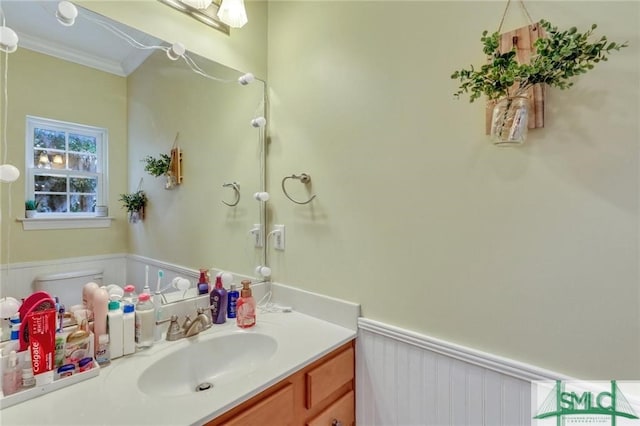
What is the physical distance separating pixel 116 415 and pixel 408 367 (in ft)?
2.98

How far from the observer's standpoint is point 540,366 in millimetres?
867

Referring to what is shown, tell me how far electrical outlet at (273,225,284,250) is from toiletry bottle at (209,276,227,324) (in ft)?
1.14

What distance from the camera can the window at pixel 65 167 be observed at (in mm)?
969

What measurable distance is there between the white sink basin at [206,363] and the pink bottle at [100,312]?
0.20m

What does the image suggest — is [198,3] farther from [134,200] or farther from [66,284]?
[66,284]

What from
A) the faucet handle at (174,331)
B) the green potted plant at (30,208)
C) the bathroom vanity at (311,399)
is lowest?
the bathroom vanity at (311,399)

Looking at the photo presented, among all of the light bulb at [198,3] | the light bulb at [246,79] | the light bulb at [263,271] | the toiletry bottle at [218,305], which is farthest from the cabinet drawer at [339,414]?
the light bulb at [198,3]

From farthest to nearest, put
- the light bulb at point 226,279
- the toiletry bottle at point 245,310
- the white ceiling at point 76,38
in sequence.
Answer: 1. the light bulb at point 226,279
2. the toiletry bottle at point 245,310
3. the white ceiling at point 76,38

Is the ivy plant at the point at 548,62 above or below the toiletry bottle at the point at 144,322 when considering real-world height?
above

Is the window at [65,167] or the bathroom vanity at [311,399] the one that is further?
the window at [65,167]

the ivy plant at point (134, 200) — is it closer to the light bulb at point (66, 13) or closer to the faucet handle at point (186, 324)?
the faucet handle at point (186, 324)

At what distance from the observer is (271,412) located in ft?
2.98

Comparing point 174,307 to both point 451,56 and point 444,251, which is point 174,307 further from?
point 451,56

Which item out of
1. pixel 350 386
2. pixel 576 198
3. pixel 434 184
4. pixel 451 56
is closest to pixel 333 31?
pixel 451 56
